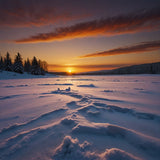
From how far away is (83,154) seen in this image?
2.90 feet

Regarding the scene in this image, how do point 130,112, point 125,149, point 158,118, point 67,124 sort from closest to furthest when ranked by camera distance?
point 125,149 → point 67,124 → point 158,118 → point 130,112

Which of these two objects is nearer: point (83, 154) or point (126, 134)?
point (83, 154)

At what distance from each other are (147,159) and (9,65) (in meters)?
38.9

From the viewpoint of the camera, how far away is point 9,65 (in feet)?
96.4

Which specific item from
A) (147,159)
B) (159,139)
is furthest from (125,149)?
(159,139)

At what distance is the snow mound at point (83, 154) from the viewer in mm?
854

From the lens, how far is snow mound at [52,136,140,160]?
854mm

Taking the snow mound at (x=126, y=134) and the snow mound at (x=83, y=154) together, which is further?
the snow mound at (x=126, y=134)

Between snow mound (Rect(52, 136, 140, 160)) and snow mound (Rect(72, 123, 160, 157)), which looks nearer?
snow mound (Rect(52, 136, 140, 160))

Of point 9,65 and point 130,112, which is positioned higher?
point 9,65

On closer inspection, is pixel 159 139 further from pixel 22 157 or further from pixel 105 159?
pixel 22 157

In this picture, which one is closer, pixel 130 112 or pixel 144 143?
pixel 144 143

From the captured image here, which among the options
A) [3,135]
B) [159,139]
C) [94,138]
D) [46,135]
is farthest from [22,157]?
[159,139]

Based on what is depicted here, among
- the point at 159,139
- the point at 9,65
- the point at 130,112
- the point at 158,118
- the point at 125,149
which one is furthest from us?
the point at 9,65
